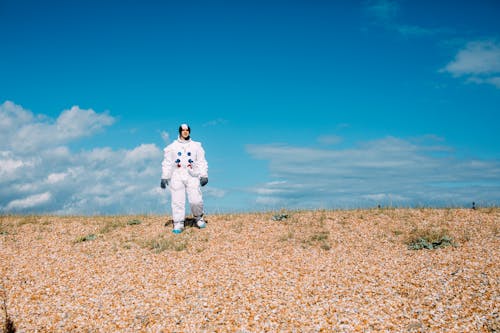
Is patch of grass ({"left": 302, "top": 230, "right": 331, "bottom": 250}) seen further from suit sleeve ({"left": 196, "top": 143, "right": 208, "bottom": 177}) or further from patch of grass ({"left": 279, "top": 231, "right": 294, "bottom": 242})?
suit sleeve ({"left": 196, "top": 143, "right": 208, "bottom": 177})

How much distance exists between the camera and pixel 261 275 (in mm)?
9234

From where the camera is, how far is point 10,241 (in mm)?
14000

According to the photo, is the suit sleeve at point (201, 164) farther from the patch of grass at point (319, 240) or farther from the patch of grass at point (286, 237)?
the patch of grass at point (319, 240)

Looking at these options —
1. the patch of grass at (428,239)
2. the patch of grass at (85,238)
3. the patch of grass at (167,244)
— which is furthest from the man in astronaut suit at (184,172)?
the patch of grass at (428,239)

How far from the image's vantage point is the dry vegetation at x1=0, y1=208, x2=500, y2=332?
23.7 ft

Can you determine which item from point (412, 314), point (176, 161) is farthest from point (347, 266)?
point (176, 161)

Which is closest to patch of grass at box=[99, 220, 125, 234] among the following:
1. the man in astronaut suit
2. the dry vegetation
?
the dry vegetation

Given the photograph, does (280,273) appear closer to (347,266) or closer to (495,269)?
(347,266)

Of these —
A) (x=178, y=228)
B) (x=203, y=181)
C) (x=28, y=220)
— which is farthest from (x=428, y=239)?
(x=28, y=220)

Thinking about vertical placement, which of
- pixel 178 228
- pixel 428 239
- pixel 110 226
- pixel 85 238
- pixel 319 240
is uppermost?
pixel 110 226

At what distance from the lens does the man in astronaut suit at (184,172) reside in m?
14.8

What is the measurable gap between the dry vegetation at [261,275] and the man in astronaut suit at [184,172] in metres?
1.15

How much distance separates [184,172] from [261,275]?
669 centimetres

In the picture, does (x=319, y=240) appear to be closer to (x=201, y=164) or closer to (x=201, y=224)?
(x=201, y=224)
